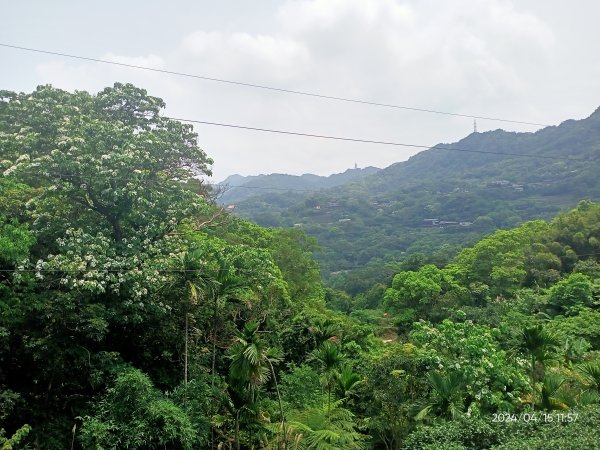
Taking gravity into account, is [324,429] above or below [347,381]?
below

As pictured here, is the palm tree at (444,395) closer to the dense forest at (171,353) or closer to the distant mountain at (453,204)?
the dense forest at (171,353)

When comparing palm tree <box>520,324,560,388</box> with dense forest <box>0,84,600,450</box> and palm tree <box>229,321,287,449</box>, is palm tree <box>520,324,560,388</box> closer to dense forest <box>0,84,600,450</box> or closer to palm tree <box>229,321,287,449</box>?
dense forest <box>0,84,600,450</box>

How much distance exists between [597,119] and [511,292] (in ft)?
371

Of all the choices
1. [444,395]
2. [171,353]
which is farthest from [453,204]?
[444,395]

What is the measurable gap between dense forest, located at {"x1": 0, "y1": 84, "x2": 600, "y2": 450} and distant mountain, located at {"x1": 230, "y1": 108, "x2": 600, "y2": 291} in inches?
1669

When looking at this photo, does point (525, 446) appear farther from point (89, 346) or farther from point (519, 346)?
point (89, 346)

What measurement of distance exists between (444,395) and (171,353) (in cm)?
777

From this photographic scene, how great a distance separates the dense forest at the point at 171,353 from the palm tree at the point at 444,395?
0.11 ft

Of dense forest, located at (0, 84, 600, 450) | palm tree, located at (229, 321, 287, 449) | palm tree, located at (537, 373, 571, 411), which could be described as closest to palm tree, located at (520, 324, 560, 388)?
dense forest, located at (0, 84, 600, 450)

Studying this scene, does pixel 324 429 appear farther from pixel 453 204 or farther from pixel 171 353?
pixel 453 204

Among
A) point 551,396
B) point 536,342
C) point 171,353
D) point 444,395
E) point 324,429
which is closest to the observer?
point 444,395

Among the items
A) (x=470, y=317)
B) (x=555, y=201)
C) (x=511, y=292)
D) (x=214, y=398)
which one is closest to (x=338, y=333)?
(x=214, y=398)

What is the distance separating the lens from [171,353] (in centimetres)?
1436

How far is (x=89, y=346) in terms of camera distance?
42.9 ft
